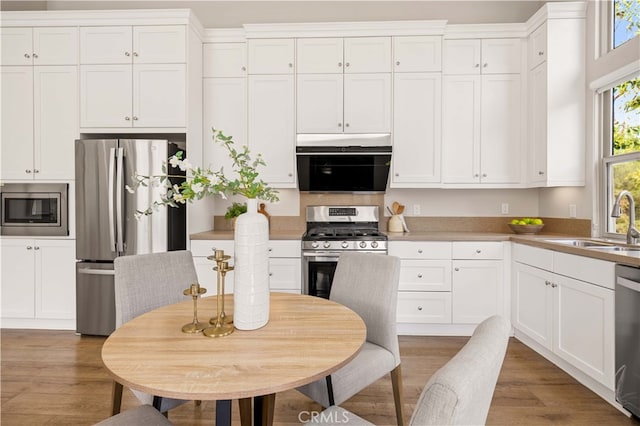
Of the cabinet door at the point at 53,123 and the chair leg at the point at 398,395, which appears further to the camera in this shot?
the cabinet door at the point at 53,123

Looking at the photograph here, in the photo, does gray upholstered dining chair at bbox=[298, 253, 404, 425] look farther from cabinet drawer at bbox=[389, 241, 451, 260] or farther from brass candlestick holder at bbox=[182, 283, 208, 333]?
cabinet drawer at bbox=[389, 241, 451, 260]

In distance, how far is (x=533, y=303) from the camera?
277cm

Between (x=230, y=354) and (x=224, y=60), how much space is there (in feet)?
10.5

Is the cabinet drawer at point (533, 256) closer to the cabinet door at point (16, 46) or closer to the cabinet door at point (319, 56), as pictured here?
the cabinet door at point (319, 56)

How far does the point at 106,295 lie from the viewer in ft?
9.99

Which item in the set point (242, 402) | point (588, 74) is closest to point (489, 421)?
point (242, 402)

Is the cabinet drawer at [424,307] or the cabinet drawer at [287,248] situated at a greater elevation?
the cabinet drawer at [287,248]

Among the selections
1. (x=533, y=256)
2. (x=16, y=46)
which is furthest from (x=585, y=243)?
(x=16, y=46)

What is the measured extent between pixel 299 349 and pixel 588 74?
11.2 ft

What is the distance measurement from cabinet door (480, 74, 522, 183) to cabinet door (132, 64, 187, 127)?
9.32 feet

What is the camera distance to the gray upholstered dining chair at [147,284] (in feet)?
5.33

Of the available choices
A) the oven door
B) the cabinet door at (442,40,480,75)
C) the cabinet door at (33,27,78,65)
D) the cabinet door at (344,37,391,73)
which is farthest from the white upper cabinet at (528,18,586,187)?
the cabinet door at (33,27,78,65)

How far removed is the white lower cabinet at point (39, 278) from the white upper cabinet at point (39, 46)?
165 cm

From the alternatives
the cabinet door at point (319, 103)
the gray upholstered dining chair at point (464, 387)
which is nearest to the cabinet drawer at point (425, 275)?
the cabinet door at point (319, 103)
